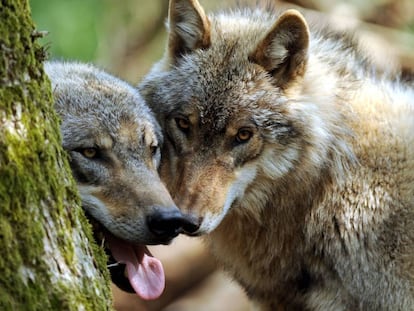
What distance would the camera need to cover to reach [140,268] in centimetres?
502

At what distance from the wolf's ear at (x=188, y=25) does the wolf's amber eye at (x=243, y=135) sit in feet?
2.64

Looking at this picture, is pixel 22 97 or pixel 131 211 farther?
pixel 131 211

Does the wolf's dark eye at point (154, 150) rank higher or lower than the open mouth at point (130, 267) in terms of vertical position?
higher

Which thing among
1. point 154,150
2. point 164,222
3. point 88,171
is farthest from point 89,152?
point 164,222

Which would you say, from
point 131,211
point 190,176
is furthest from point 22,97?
point 190,176

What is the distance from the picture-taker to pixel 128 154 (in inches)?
201

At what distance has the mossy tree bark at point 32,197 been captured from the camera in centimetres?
337

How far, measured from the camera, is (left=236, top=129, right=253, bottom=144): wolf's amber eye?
5.53 meters

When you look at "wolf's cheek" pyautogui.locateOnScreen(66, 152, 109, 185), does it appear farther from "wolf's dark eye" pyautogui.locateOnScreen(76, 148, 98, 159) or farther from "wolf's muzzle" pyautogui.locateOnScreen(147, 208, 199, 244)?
"wolf's muzzle" pyautogui.locateOnScreen(147, 208, 199, 244)

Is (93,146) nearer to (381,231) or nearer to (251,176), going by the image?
(251,176)

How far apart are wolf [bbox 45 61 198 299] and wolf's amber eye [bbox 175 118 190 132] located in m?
0.18

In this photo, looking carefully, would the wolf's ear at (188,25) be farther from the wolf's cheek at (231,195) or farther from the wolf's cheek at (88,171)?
the wolf's cheek at (88,171)

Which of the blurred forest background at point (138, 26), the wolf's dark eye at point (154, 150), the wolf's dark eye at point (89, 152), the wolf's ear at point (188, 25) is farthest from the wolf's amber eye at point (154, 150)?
the blurred forest background at point (138, 26)

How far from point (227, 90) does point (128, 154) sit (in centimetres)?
92
